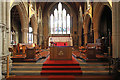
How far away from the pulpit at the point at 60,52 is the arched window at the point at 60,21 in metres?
14.5

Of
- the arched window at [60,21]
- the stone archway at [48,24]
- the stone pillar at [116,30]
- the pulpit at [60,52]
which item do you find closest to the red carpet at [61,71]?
the pulpit at [60,52]

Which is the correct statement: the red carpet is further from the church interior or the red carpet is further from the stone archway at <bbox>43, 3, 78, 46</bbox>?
the stone archway at <bbox>43, 3, 78, 46</bbox>

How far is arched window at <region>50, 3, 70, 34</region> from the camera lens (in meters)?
20.4

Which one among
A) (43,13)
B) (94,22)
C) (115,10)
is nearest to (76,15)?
(43,13)

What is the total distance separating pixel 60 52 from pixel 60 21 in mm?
15240

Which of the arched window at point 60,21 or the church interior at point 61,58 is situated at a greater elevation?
the arched window at point 60,21

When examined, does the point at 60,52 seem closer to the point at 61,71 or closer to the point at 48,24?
the point at 61,71

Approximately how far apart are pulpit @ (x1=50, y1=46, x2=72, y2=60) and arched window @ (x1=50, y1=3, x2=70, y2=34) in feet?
47.4

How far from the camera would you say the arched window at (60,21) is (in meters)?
20.4

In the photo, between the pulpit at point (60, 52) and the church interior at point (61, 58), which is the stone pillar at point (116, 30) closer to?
the church interior at point (61, 58)

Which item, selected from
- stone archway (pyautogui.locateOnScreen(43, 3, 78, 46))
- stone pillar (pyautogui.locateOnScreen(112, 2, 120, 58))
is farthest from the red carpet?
stone archway (pyautogui.locateOnScreen(43, 3, 78, 46))

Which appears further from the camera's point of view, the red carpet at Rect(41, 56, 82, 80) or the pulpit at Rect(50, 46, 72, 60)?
the pulpit at Rect(50, 46, 72, 60)

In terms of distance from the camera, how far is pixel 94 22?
1096 centimetres

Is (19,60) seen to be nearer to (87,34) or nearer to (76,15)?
(87,34)
